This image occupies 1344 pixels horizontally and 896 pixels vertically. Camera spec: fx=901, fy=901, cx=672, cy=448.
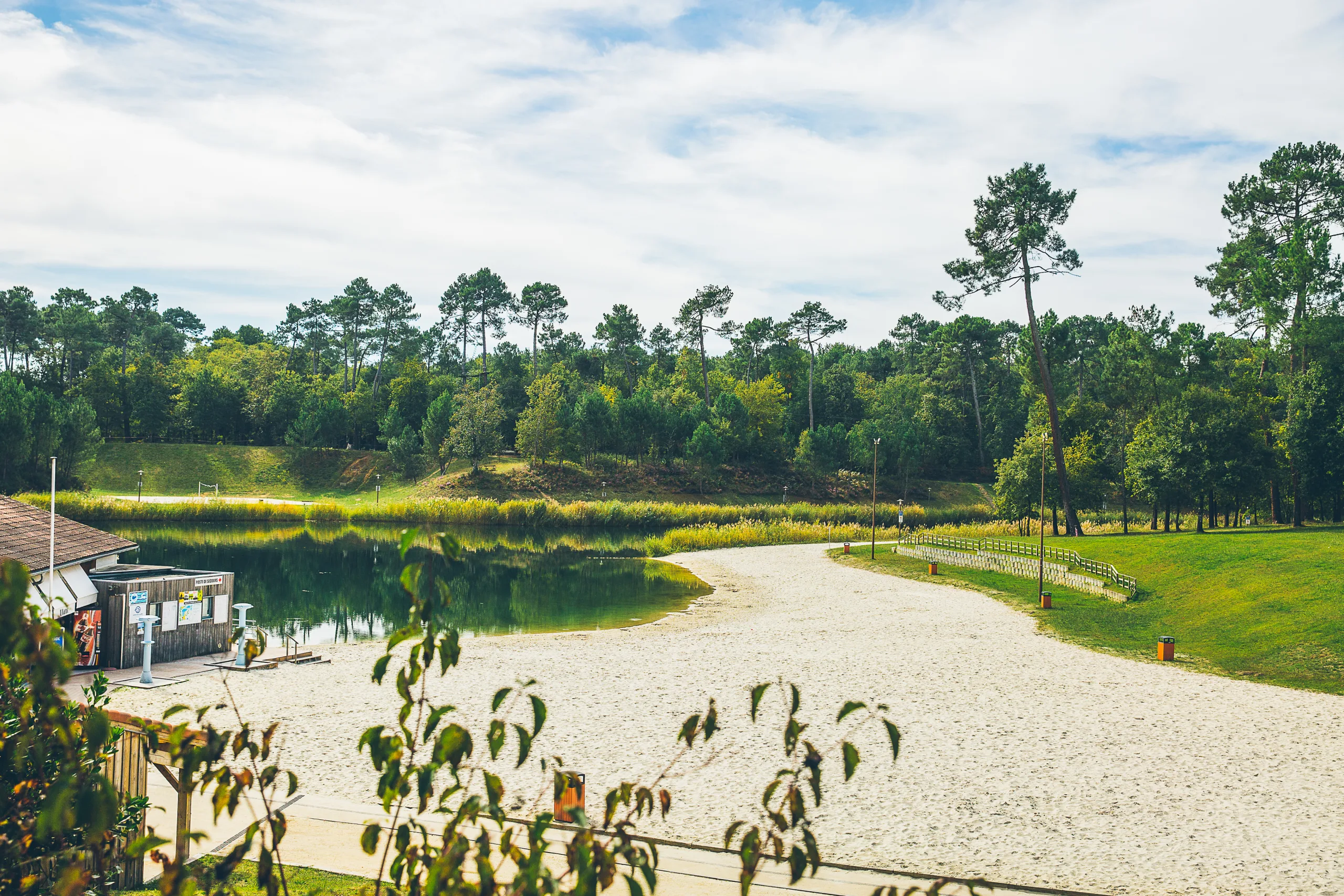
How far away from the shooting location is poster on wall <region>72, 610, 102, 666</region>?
734 inches

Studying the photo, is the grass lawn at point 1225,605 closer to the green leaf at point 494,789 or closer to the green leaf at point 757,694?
the green leaf at point 757,694

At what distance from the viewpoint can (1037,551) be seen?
4122 cm

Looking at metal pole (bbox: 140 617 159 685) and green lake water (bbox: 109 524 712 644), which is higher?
metal pole (bbox: 140 617 159 685)

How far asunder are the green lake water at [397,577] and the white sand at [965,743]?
5.52 metres

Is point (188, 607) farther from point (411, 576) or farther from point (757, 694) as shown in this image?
point (757, 694)

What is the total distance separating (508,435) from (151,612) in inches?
2995

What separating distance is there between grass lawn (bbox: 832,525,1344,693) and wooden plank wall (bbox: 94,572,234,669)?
21.9 meters

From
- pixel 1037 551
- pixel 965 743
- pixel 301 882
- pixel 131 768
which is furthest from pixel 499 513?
pixel 301 882

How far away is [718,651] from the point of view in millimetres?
23703

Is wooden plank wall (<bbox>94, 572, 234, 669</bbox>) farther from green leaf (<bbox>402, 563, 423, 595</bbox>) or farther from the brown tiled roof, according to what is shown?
green leaf (<bbox>402, 563, 423, 595</bbox>)

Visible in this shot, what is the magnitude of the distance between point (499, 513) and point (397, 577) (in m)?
26.2

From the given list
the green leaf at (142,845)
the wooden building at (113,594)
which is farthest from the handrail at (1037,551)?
the green leaf at (142,845)

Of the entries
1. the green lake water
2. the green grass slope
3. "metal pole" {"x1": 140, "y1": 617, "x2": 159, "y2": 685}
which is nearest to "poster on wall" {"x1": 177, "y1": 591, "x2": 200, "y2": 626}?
"metal pole" {"x1": 140, "y1": 617, "x2": 159, "y2": 685}

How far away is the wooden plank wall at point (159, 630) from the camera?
19016 millimetres
